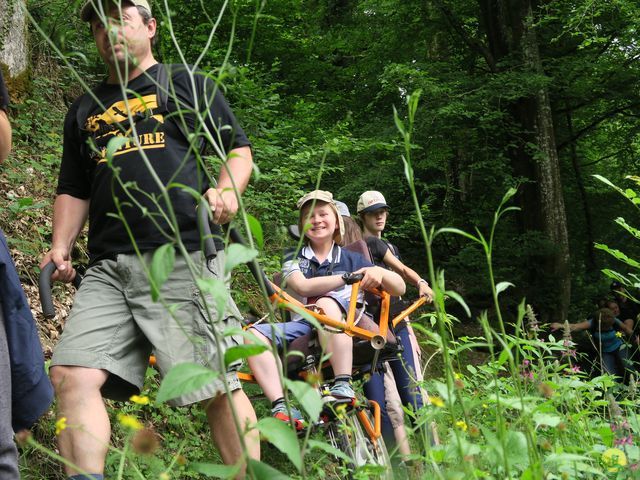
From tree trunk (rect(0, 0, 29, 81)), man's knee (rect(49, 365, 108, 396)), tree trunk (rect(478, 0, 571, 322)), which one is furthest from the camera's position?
tree trunk (rect(478, 0, 571, 322))

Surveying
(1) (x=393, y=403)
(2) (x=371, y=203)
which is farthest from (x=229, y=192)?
(2) (x=371, y=203)

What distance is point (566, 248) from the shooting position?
39.1 feet

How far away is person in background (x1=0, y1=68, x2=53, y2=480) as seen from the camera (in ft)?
6.84

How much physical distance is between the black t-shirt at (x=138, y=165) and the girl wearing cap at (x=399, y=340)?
59.4 inches

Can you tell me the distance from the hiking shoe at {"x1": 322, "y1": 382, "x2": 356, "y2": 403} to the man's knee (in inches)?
54.0

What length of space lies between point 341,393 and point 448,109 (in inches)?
296

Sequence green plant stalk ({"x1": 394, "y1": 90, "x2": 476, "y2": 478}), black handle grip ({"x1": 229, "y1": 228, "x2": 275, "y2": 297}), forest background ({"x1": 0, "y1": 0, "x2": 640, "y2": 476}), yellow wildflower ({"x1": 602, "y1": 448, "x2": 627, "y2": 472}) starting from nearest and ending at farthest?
green plant stalk ({"x1": 394, "y1": 90, "x2": 476, "y2": 478}) → black handle grip ({"x1": 229, "y1": 228, "x2": 275, "y2": 297}) → yellow wildflower ({"x1": 602, "y1": 448, "x2": 627, "y2": 472}) → forest background ({"x1": 0, "y1": 0, "x2": 640, "y2": 476})

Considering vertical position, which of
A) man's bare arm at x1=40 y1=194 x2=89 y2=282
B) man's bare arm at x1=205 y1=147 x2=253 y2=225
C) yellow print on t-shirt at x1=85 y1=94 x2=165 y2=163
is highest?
yellow print on t-shirt at x1=85 y1=94 x2=165 y2=163

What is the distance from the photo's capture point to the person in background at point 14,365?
208cm

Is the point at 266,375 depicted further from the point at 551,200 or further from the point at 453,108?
the point at 551,200

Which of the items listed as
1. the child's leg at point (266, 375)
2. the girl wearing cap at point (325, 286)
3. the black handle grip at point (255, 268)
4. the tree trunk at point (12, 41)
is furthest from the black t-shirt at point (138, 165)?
the tree trunk at point (12, 41)

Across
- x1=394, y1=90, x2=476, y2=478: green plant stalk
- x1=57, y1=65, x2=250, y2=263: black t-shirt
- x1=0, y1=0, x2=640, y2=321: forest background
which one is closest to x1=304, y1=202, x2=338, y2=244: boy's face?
x1=57, y1=65, x2=250, y2=263: black t-shirt

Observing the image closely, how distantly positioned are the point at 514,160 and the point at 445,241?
2.39 meters

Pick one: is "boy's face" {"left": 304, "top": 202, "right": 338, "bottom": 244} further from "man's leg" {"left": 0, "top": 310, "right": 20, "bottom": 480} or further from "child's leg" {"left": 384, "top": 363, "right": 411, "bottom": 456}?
"man's leg" {"left": 0, "top": 310, "right": 20, "bottom": 480}
